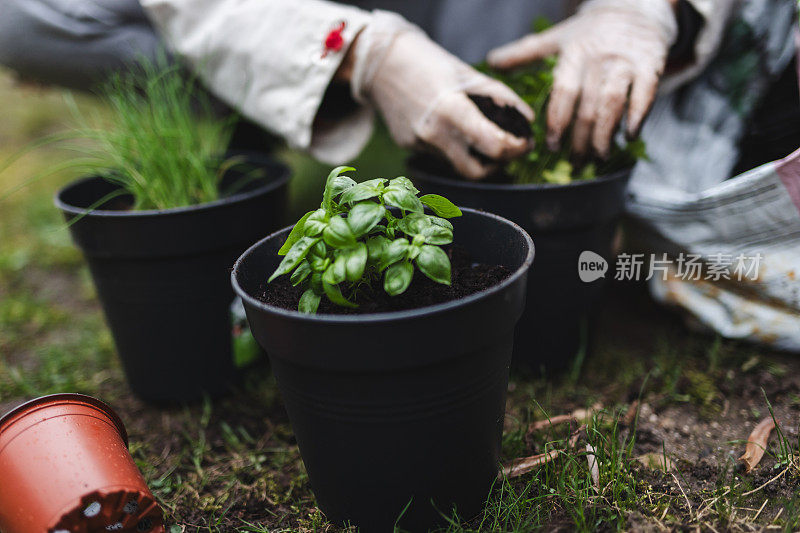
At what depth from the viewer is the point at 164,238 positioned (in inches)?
55.7

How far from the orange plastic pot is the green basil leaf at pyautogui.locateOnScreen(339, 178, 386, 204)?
0.57m

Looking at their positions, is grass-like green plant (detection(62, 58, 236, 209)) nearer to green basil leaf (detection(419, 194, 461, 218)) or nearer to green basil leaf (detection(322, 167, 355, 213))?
green basil leaf (detection(322, 167, 355, 213))

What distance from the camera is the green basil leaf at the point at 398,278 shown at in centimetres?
94

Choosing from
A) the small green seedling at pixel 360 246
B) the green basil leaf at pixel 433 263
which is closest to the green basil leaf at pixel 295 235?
the small green seedling at pixel 360 246

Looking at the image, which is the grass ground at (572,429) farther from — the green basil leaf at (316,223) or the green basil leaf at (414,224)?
the green basil leaf at (316,223)

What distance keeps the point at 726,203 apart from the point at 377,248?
0.98 metres

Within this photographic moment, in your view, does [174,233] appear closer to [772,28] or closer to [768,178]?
[768,178]

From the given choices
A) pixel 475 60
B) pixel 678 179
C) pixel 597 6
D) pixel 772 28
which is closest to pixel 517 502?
pixel 678 179

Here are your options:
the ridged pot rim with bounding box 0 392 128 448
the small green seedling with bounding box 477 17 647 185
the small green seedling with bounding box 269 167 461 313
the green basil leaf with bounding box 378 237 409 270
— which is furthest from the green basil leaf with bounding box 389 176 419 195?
the ridged pot rim with bounding box 0 392 128 448

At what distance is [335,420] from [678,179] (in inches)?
49.2

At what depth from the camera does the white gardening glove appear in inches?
54.7

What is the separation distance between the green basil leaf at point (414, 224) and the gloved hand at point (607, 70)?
0.63m

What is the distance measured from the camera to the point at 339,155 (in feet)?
5.38

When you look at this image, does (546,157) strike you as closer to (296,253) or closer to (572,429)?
(572,429)
